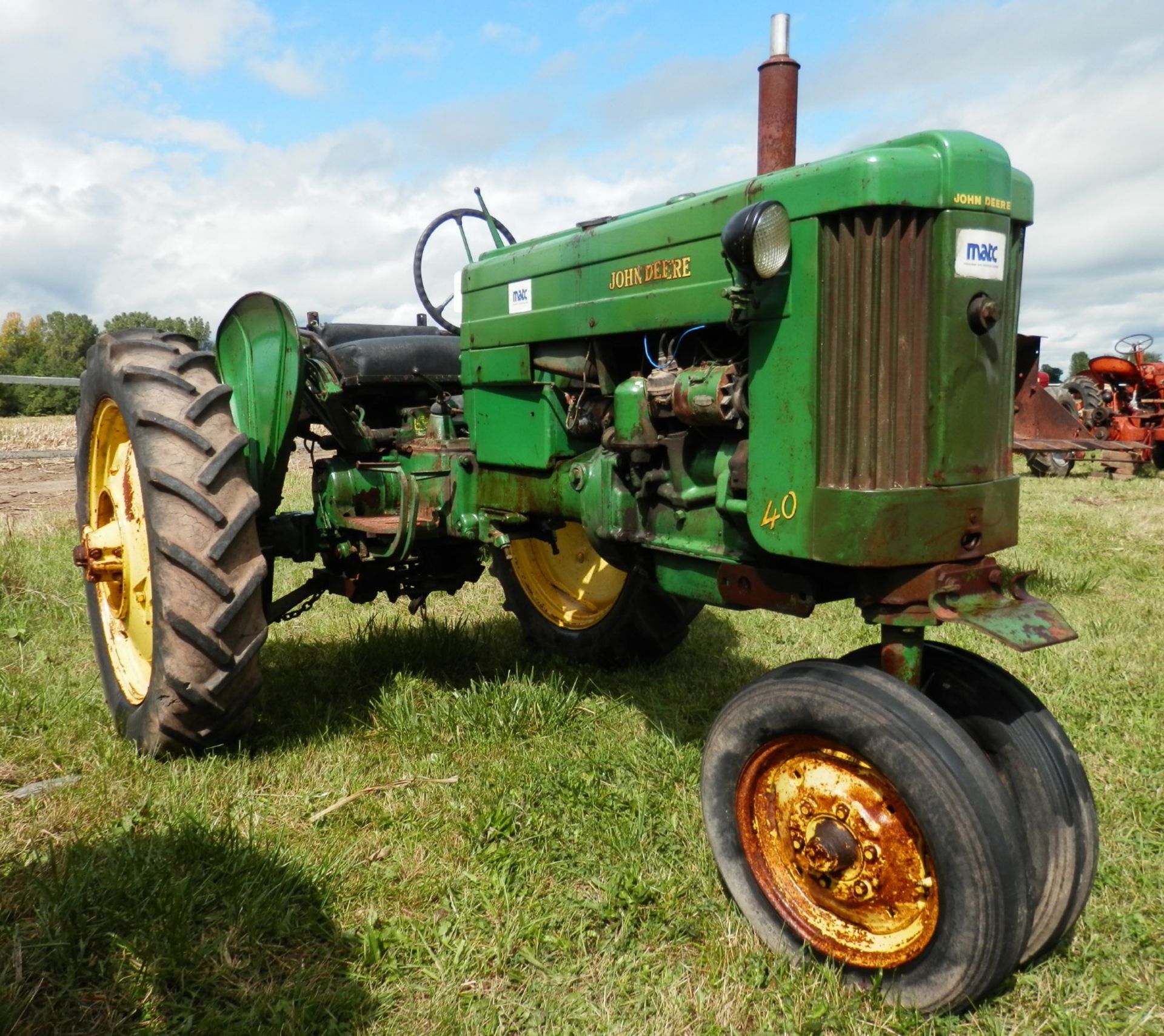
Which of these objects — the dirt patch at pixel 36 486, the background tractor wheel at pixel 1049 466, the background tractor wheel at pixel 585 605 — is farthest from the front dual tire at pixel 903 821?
the background tractor wheel at pixel 1049 466

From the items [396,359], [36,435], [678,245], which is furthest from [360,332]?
[36,435]

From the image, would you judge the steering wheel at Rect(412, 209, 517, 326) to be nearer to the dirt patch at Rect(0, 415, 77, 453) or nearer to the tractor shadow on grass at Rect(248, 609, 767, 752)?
the tractor shadow on grass at Rect(248, 609, 767, 752)

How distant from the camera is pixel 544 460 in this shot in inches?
130

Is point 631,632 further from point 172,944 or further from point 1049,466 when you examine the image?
point 1049,466

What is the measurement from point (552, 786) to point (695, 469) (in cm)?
113

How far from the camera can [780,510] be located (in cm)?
237

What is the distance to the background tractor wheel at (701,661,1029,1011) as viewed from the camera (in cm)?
196

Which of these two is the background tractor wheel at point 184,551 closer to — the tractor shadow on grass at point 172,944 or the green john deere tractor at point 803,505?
the green john deere tractor at point 803,505

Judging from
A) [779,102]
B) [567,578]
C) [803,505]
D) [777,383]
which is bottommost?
[567,578]

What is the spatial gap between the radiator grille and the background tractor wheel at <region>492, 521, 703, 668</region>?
67.3 inches

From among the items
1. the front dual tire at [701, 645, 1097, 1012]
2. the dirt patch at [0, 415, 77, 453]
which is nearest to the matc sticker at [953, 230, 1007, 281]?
the front dual tire at [701, 645, 1097, 1012]

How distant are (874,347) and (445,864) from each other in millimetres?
1768

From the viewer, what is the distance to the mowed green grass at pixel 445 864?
2.12m

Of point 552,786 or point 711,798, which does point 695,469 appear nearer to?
point 711,798
